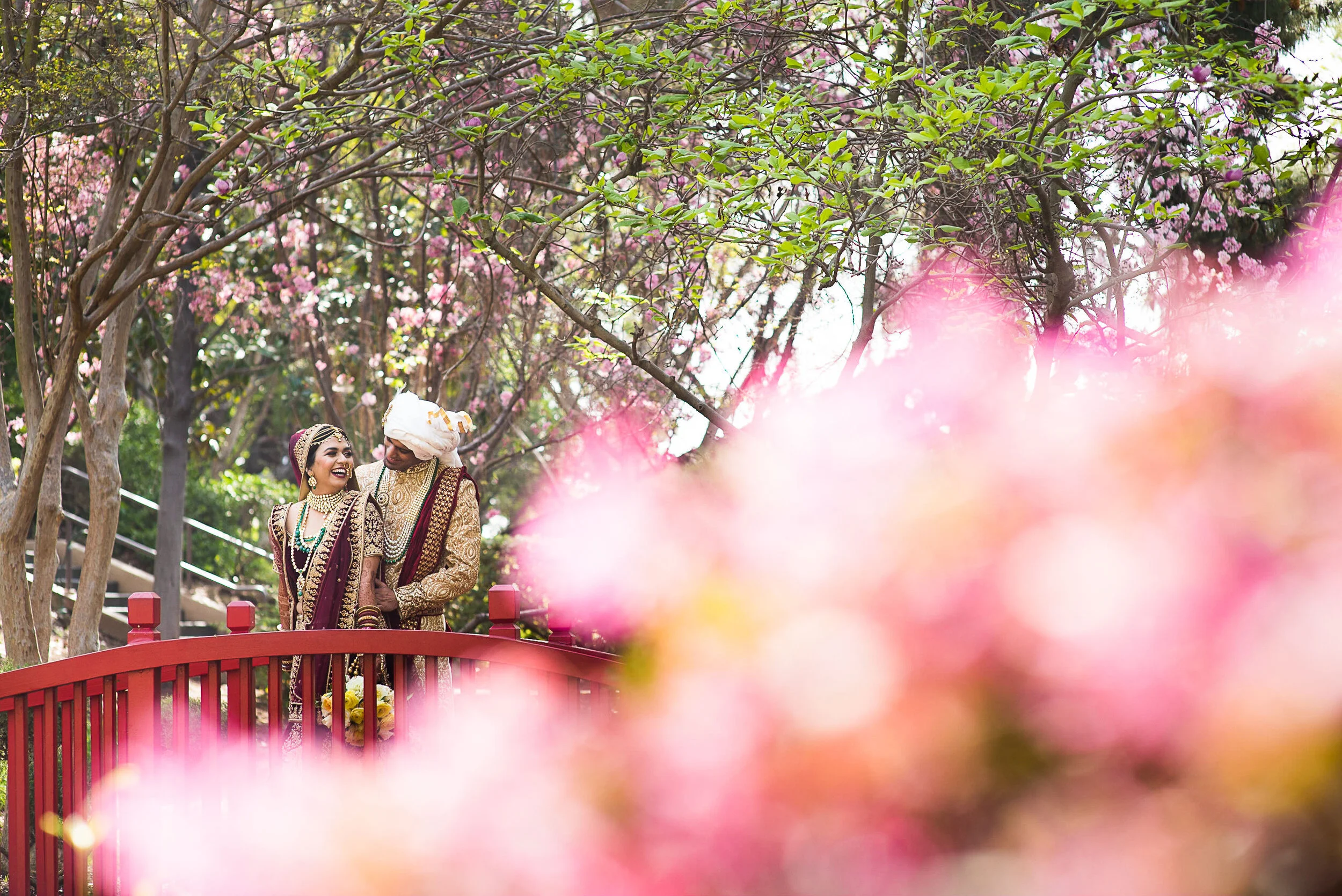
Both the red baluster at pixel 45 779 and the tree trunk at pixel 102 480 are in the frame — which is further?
the tree trunk at pixel 102 480

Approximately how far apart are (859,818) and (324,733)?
3201 mm

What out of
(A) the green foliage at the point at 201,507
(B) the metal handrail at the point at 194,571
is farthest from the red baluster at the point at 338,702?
(A) the green foliage at the point at 201,507

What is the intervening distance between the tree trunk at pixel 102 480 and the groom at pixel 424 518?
10.1ft

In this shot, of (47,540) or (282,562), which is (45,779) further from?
(47,540)

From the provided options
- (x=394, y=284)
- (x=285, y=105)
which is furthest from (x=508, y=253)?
(x=394, y=284)

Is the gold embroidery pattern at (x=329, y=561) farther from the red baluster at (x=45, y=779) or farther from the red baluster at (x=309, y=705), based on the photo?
the red baluster at (x=45, y=779)

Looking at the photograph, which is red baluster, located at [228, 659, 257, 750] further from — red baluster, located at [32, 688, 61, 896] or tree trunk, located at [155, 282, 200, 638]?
tree trunk, located at [155, 282, 200, 638]

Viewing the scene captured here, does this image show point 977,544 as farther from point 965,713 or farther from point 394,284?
point 394,284

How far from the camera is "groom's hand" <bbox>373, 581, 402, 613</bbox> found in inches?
151

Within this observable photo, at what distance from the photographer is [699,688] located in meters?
0.65

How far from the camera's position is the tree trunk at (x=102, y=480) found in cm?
630

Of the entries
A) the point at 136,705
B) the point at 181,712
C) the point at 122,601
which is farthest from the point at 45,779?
the point at 122,601

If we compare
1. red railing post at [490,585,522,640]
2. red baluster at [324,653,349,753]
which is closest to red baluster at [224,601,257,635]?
red baluster at [324,653,349,753]

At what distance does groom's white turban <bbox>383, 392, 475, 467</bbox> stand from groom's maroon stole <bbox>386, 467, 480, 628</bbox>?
9 cm
